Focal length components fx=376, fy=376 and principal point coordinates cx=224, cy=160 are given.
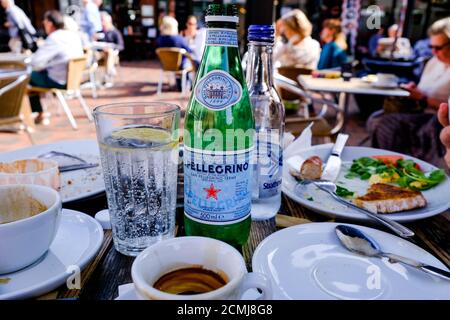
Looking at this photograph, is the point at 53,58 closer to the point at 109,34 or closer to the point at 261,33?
the point at 109,34

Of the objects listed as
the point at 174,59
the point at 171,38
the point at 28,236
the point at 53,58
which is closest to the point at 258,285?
the point at 28,236

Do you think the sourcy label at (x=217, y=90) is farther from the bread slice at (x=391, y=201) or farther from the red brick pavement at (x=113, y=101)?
the red brick pavement at (x=113, y=101)

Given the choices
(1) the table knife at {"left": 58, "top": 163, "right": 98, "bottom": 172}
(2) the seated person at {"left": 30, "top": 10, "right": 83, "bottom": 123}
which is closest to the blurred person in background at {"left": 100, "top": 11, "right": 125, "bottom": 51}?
(2) the seated person at {"left": 30, "top": 10, "right": 83, "bottom": 123}

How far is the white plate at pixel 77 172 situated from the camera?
0.87m

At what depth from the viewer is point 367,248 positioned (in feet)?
2.18

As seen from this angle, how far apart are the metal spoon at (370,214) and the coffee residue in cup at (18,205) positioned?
60cm

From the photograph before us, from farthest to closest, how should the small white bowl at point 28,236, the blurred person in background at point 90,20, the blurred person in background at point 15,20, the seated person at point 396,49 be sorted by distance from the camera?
the blurred person in background at point 90,20
the blurred person in background at point 15,20
the seated person at point 396,49
the small white bowl at point 28,236

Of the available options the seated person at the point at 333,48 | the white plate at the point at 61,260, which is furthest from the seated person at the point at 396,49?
the white plate at the point at 61,260

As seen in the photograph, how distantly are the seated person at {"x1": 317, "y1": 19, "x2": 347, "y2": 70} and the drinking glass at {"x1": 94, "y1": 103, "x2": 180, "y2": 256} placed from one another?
4.96 m

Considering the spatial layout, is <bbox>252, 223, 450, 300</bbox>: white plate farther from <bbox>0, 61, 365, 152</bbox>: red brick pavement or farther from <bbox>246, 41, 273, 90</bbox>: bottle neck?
<bbox>0, 61, 365, 152</bbox>: red brick pavement

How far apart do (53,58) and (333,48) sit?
3691 mm
